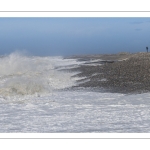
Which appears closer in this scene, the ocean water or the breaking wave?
the ocean water

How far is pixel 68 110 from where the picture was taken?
8.14 metres

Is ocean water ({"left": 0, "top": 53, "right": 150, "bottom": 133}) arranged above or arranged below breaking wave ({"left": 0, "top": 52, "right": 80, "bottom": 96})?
below

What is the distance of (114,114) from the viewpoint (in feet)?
25.9

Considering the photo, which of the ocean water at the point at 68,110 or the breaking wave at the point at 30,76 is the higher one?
the breaking wave at the point at 30,76

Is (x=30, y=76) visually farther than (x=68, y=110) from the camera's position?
Yes

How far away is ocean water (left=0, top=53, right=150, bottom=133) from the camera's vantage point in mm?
7047

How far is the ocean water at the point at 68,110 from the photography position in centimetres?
705

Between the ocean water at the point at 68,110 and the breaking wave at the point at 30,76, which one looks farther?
the breaking wave at the point at 30,76

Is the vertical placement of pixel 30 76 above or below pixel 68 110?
above
